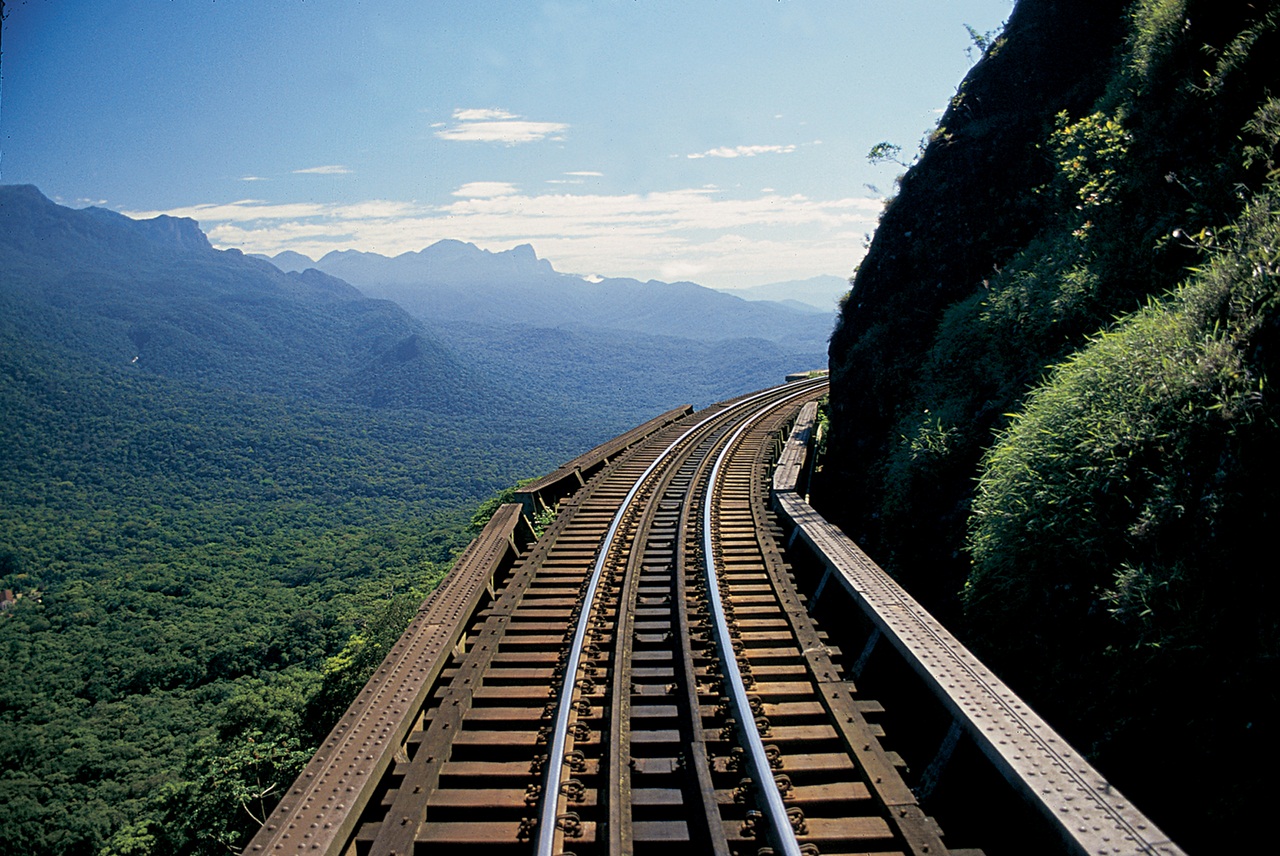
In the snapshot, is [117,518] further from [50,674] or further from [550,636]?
[550,636]

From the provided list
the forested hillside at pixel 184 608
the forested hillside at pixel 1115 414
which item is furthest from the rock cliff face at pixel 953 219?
the forested hillside at pixel 184 608

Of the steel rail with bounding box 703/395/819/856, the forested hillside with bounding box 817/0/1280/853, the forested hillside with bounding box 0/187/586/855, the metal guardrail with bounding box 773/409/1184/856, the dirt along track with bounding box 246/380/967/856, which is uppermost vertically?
the forested hillside with bounding box 817/0/1280/853

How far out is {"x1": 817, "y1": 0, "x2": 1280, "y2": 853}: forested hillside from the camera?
415 cm

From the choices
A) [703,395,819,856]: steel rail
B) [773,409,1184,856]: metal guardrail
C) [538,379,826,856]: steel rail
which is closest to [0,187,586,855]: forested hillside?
→ [538,379,826,856]: steel rail

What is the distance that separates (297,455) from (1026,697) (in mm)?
215138

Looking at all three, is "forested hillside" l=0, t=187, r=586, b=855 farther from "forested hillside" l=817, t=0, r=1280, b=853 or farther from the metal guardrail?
"forested hillside" l=817, t=0, r=1280, b=853

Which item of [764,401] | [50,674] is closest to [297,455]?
[50,674]

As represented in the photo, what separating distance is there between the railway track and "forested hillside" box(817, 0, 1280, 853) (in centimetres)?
152

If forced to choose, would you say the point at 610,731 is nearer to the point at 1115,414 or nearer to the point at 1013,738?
the point at 1013,738

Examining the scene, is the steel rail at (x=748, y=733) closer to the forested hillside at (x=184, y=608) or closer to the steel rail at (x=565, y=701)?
the steel rail at (x=565, y=701)

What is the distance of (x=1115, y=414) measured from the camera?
5691 millimetres

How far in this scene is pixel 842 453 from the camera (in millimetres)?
12828

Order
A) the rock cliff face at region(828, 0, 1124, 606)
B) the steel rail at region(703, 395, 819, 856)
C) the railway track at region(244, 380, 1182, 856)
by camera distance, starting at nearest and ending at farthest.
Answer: the steel rail at region(703, 395, 819, 856), the railway track at region(244, 380, 1182, 856), the rock cliff face at region(828, 0, 1124, 606)

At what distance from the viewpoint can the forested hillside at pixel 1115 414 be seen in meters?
4.15
